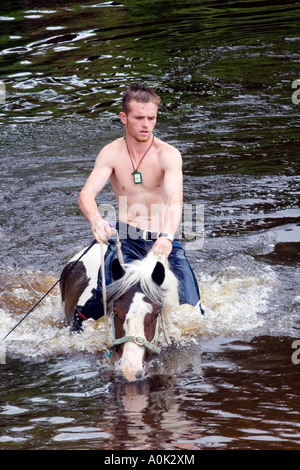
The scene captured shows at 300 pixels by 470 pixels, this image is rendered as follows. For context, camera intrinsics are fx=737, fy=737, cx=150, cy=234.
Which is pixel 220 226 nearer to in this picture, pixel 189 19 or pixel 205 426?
pixel 205 426

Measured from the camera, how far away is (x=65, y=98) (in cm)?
1480

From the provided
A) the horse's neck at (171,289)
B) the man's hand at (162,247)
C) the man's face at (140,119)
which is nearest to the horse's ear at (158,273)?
the man's hand at (162,247)

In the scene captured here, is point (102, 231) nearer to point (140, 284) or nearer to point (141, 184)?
point (140, 284)

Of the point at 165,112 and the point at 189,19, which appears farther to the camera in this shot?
the point at 189,19

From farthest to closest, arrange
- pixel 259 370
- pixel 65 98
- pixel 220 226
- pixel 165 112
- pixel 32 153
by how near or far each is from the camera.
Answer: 1. pixel 65 98
2. pixel 165 112
3. pixel 32 153
4. pixel 220 226
5. pixel 259 370

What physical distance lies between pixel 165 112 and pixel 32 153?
8.91ft

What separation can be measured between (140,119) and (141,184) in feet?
1.92

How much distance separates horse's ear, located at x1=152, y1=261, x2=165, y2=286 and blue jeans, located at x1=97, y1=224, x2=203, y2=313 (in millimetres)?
643

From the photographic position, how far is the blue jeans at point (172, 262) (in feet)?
19.5

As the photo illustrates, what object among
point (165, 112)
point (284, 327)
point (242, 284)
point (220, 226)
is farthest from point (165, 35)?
point (284, 327)

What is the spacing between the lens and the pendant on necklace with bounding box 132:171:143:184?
6.13m

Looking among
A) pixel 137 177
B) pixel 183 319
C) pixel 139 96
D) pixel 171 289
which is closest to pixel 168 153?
pixel 137 177

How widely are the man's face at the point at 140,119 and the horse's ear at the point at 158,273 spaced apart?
4.09 feet
